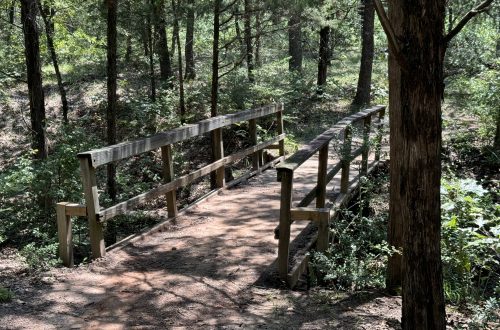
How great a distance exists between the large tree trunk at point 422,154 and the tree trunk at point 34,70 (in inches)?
313

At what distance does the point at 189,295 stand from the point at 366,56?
15.2 metres

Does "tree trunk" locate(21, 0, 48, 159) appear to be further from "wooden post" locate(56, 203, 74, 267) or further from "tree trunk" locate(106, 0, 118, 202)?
"wooden post" locate(56, 203, 74, 267)

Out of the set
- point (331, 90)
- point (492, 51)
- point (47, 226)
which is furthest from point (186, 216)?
point (331, 90)

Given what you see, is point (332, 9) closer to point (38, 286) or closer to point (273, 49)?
point (273, 49)

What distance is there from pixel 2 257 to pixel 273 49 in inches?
920

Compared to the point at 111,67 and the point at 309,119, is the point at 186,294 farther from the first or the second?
the point at 309,119

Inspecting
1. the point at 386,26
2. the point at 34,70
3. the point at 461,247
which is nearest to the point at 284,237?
the point at 461,247

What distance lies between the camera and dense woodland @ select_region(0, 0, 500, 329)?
3246 millimetres

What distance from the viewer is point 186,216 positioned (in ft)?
25.7

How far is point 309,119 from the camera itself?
18.4 m

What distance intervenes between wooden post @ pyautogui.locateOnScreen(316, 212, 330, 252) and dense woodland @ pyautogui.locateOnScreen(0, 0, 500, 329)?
17 centimetres

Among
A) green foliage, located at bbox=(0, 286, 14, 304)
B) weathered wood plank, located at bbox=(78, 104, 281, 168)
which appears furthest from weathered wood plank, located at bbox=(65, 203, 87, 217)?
green foliage, located at bbox=(0, 286, 14, 304)

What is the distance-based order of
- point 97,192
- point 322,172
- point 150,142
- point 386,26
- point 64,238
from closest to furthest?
1. point 386,26
2. point 64,238
3. point 97,192
4. point 322,172
5. point 150,142

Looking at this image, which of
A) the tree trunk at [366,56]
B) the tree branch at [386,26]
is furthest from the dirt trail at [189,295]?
the tree trunk at [366,56]
